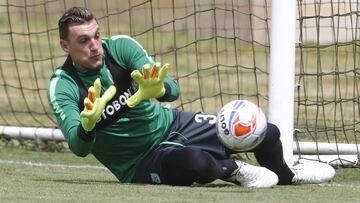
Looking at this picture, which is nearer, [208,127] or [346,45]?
[208,127]

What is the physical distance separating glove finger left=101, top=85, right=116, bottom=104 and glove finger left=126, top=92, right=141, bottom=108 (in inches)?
5.4

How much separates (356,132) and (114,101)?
265cm

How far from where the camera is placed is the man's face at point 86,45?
6.02 meters

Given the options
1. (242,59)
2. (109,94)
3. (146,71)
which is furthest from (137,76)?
(242,59)

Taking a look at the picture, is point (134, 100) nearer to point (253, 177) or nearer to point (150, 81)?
point (150, 81)

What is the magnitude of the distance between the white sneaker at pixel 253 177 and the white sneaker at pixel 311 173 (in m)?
0.33

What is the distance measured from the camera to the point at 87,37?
6020 mm

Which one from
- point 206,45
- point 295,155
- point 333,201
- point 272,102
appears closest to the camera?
point 333,201

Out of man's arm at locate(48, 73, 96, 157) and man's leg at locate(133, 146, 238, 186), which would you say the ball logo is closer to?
man's leg at locate(133, 146, 238, 186)

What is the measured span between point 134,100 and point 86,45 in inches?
17.0

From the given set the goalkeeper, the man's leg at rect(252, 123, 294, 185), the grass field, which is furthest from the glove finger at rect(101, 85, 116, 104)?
the man's leg at rect(252, 123, 294, 185)

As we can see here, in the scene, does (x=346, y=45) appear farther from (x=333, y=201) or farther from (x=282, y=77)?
(x=333, y=201)

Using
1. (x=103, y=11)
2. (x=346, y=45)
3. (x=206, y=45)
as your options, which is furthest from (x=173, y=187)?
(x=206, y=45)

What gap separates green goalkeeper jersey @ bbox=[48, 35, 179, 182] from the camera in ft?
19.8
